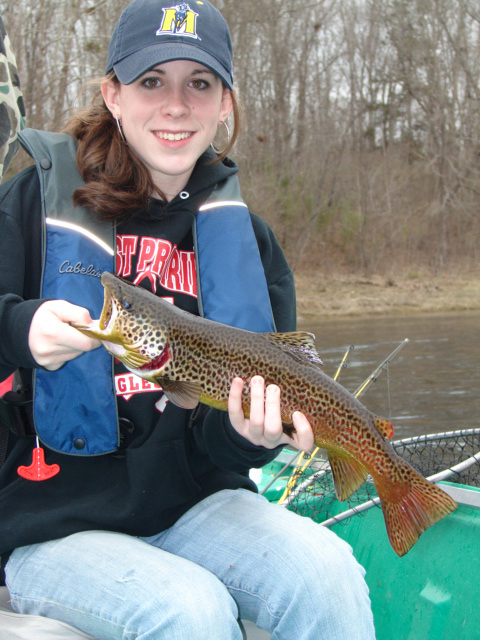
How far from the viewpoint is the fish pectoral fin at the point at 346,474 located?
227 centimetres

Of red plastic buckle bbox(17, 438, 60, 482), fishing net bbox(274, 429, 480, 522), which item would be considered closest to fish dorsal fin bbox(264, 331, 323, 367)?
red plastic buckle bbox(17, 438, 60, 482)

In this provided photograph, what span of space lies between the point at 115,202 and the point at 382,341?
1129cm

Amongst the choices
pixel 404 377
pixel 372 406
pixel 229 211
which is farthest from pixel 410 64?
pixel 229 211

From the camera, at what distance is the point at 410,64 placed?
90.0 ft

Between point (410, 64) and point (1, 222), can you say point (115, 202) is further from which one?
point (410, 64)

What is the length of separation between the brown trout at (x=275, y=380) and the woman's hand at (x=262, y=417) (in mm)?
30

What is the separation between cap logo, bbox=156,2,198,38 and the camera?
2355 millimetres

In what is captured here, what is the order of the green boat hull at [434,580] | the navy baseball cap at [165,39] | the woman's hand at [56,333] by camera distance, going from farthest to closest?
the green boat hull at [434,580]
the navy baseball cap at [165,39]
the woman's hand at [56,333]

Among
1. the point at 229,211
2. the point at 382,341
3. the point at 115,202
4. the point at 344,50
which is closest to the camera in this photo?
the point at 115,202

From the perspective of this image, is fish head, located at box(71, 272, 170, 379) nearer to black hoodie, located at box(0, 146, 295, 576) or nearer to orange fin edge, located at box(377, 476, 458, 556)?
black hoodie, located at box(0, 146, 295, 576)

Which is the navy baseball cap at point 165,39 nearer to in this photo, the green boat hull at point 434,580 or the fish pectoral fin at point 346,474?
the fish pectoral fin at point 346,474

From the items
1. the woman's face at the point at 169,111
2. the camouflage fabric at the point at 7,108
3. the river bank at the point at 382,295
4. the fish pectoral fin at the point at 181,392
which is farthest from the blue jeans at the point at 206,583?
the river bank at the point at 382,295

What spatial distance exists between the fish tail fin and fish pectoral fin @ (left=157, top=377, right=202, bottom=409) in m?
0.68

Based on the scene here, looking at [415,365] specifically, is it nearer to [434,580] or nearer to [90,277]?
[434,580]
